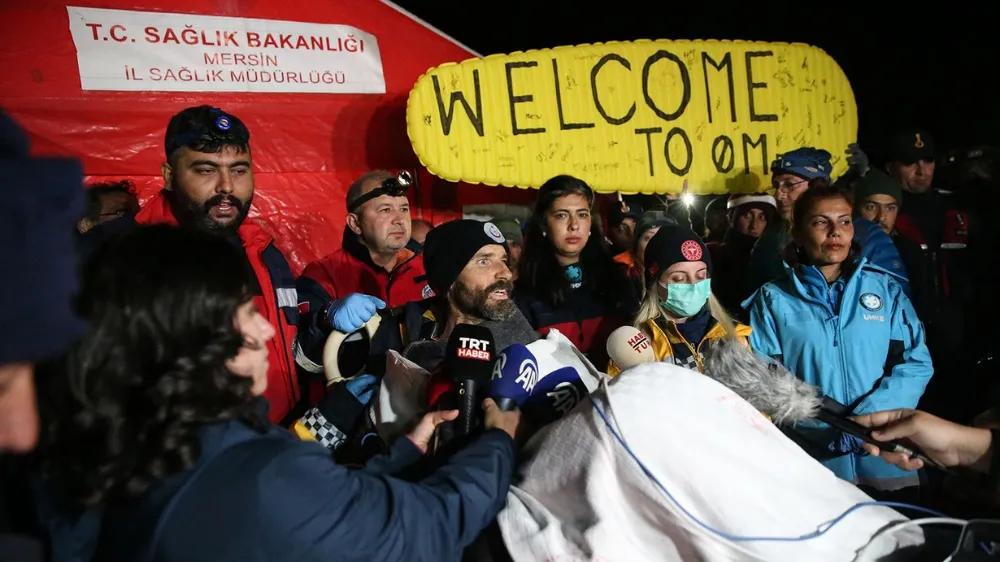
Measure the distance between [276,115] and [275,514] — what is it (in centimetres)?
465

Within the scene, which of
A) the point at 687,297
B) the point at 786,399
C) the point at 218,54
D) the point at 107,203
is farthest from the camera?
the point at 218,54

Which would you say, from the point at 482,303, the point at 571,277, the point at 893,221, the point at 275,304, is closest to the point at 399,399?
the point at 482,303

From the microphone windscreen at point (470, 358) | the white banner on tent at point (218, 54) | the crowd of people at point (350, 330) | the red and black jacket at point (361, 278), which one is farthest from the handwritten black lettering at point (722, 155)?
the microphone windscreen at point (470, 358)

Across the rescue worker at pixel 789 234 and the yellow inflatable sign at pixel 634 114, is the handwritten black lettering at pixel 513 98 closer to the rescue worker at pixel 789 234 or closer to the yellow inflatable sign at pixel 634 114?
the yellow inflatable sign at pixel 634 114

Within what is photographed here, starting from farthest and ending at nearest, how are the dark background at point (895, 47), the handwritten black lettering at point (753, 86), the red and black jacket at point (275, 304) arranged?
the dark background at point (895, 47), the handwritten black lettering at point (753, 86), the red and black jacket at point (275, 304)

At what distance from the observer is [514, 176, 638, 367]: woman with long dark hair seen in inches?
136

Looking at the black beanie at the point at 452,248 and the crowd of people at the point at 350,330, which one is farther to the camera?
the black beanie at the point at 452,248

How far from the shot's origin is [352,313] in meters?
2.73

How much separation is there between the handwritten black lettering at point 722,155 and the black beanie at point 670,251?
118 inches

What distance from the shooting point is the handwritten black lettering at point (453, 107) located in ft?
17.0

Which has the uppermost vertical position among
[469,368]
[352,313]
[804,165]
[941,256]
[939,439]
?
[804,165]

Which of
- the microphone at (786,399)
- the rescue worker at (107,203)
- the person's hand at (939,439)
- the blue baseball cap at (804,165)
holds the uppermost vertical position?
the rescue worker at (107,203)

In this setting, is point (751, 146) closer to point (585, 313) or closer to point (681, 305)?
point (585, 313)

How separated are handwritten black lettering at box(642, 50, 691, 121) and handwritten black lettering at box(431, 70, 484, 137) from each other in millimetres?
1503
